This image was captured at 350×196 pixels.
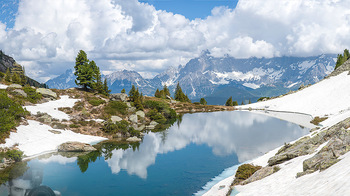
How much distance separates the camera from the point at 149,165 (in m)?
33.2

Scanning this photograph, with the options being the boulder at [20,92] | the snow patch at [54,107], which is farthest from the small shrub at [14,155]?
the boulder at [20,92]

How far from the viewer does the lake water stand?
25219mm

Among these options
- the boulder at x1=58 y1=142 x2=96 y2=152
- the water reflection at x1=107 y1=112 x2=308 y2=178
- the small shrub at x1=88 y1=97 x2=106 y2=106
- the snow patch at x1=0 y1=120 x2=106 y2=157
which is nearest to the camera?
the water reflection at x1=107 y1=112 x2=308 y2=178

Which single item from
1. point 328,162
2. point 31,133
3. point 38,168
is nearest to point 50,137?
point 31,133

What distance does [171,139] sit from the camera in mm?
51031

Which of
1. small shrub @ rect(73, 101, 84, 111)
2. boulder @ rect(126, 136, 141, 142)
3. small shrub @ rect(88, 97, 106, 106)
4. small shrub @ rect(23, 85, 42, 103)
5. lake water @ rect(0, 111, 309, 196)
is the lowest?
lake water @ rect(0, 111, 309, 196)

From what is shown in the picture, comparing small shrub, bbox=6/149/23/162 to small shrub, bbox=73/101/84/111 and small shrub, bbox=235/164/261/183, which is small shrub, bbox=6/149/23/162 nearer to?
small shrub, bbox=73/101/84/111

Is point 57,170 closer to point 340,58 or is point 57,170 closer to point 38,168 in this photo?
point 38,168

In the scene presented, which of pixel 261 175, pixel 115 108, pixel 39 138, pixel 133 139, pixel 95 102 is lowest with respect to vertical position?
pixel 133 139

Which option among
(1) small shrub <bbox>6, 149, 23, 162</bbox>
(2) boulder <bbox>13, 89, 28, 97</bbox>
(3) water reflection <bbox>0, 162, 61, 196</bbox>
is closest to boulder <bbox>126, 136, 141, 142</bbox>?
(3) water reflection <bbox>0, 162, 61, 196</bbox>

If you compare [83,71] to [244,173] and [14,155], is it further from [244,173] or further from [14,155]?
[244,173]

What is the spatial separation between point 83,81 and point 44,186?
57.3 meters

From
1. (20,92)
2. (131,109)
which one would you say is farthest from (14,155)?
(131,109)

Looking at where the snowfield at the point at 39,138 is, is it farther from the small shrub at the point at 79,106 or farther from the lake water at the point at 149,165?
the small shrub at the point at 79,106
